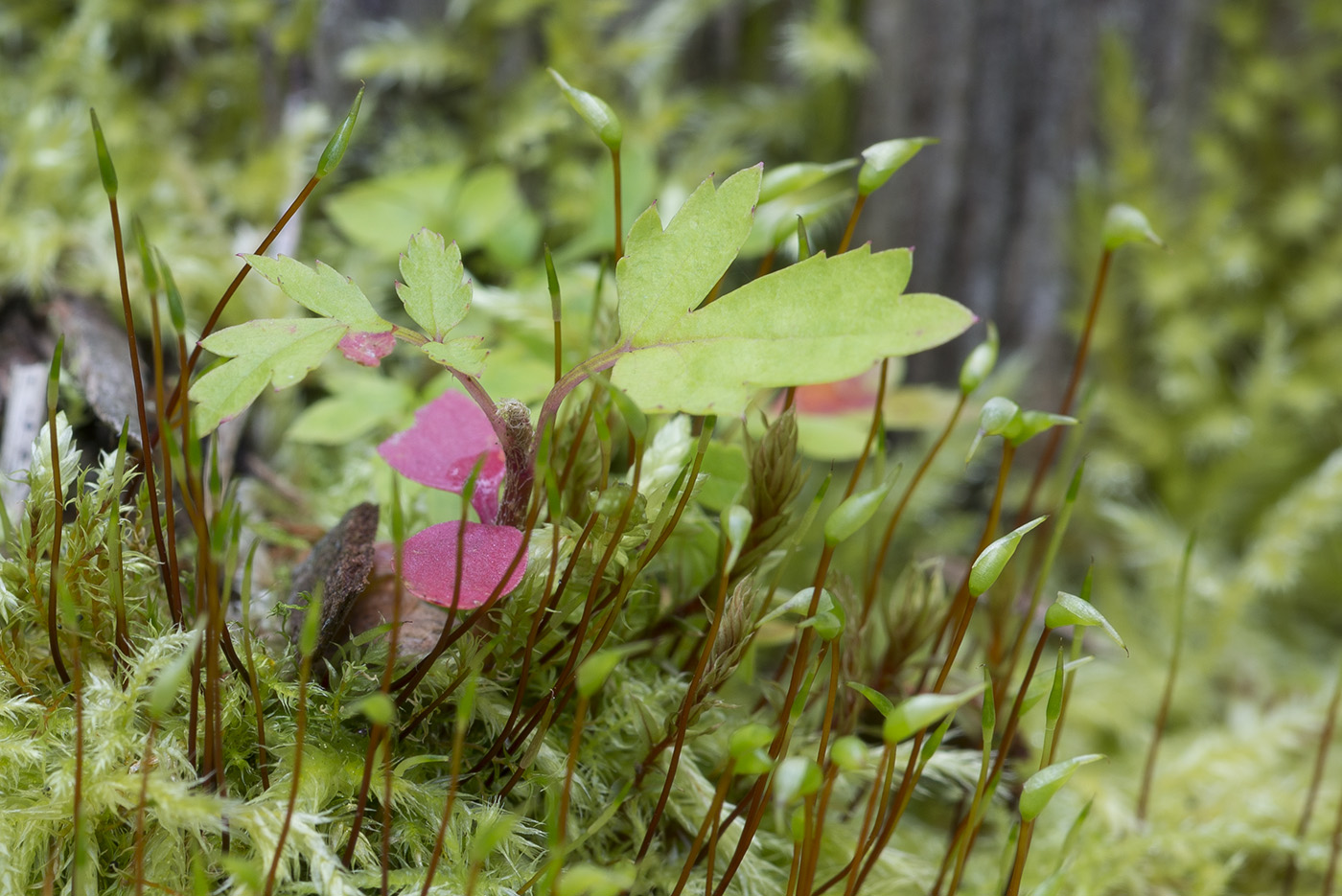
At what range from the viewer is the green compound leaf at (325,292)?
58 centimetres

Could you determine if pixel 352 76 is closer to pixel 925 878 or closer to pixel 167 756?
pixel 167 756

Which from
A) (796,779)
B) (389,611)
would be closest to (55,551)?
(389,611)

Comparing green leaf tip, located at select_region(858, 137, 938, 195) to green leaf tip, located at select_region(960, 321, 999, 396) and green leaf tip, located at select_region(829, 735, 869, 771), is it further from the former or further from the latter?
green leaf tip, located at select_region(829, 735, 869, 771)

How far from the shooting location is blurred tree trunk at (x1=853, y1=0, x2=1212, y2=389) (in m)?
1.44

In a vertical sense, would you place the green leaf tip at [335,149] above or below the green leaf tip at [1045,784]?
above

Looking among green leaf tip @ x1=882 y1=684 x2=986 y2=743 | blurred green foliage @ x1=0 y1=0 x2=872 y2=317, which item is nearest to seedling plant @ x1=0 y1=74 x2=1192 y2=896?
green leaf tip @ x1=882 y1=684 x2=986 y2=743

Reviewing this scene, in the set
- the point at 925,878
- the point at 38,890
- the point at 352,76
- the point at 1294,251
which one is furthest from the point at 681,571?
→ the point at 1294,251

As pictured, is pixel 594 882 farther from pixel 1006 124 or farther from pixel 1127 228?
pixel 1006 124

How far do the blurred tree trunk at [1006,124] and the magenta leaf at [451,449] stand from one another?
0.98 m

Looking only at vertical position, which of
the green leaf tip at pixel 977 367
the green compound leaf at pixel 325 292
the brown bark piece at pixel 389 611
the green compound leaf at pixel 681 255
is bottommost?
the brown bark piece at pixel 389 611

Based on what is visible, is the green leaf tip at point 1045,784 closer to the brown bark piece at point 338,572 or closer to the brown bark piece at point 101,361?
the brown bark piece at point 338,572

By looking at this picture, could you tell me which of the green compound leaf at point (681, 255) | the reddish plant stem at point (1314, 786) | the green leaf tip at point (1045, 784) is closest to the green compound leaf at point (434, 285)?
the green compound leaf at point (681, 255)

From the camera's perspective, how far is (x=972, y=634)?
113 cm

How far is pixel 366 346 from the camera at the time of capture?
0.61 m
